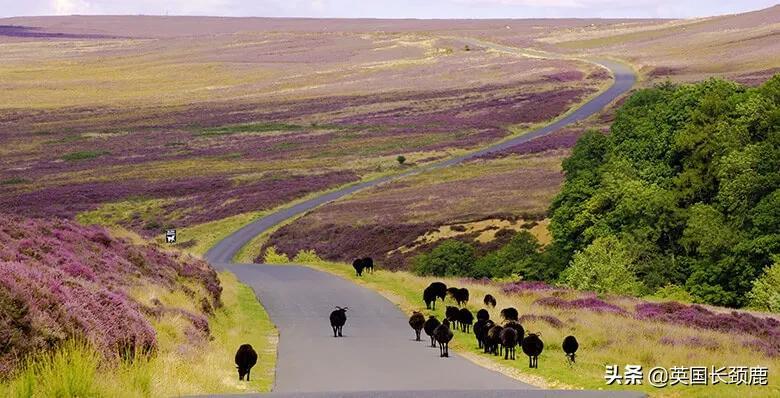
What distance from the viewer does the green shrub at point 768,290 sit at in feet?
131

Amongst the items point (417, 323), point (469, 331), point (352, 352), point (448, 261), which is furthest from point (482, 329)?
point (448, 261)

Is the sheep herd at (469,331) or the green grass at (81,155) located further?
the green grass at (81,155)

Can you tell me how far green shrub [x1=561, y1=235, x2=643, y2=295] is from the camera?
4697cm

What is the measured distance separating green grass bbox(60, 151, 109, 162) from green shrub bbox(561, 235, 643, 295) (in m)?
89.0

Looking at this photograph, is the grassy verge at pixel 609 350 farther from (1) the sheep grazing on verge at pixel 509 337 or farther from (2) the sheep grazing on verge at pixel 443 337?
(2) the sheep grazing on verge at pixel 443 337

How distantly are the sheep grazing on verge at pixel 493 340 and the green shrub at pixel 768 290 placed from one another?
1884 cm

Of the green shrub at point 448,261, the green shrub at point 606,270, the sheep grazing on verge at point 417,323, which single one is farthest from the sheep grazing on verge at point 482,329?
the green shrub at point 448,261

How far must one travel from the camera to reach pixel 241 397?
48.5ft

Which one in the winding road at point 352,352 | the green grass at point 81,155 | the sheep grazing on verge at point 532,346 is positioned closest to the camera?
the winding road at point 352,352

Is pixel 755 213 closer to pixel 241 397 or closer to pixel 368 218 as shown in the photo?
pixel 241 397

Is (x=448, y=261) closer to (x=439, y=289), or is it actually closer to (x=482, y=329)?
(x=439, y=289)

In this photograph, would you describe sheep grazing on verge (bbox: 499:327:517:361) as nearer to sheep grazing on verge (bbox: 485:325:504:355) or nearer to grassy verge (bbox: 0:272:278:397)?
sheep grazing on verge (bbox: 485:325:504:355)

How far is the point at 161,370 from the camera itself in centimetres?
1591

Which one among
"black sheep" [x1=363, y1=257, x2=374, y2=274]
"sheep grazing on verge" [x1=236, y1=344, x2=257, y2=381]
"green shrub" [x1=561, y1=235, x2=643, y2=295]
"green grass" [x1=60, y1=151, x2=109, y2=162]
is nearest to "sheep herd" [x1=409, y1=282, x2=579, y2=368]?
"sheep grazing on verge" [x1=236, y1=344, x2=257, y2=381]
